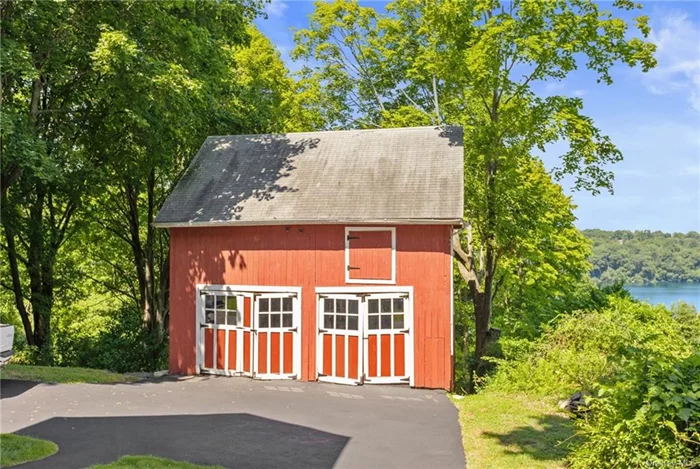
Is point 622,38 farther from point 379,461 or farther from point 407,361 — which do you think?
point 379,461

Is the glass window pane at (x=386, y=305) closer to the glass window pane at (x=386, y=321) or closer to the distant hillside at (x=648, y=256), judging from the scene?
the glass window pane at (x=386, y=321)

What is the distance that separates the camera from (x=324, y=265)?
13.0m

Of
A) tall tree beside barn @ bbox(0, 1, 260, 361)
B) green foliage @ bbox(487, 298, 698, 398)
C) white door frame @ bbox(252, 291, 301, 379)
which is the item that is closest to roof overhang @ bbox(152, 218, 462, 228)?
white door frame @ bbox(252, 291, 301, 379)

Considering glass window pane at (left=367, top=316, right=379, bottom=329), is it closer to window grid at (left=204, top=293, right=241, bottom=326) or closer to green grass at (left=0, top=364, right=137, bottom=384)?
window grid at (left=204, top=293, right=241, bottom=326)

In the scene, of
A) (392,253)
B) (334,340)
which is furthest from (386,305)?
(334,340)

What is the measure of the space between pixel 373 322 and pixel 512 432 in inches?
183

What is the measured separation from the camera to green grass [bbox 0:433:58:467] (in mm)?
7059

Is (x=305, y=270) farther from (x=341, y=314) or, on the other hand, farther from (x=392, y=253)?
(x=392, y=253)

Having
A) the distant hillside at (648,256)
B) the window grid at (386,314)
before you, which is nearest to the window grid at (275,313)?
the window grid at (386,314)

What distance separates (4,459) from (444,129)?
12.3 m

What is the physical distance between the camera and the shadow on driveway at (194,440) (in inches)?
291

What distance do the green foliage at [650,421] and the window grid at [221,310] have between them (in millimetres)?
8950

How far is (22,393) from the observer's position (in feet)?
35.9

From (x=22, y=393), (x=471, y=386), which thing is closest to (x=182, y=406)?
(x=22, y=393)
